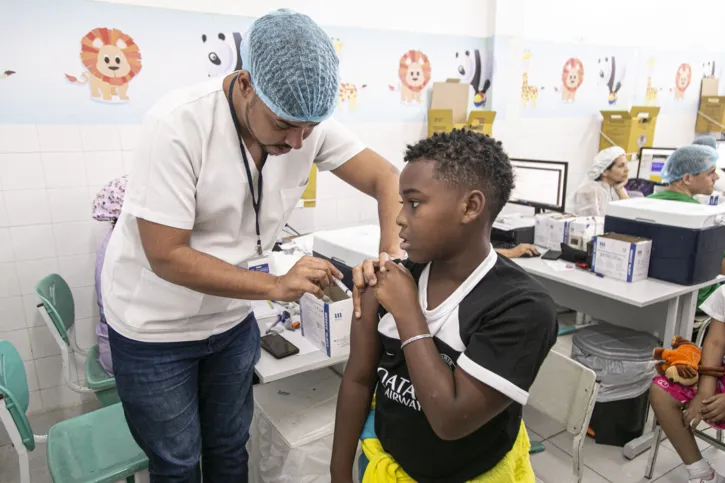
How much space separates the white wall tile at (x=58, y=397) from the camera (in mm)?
2879

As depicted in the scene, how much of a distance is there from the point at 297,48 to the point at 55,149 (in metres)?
2.19

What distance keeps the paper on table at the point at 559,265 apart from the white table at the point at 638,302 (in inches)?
0.9

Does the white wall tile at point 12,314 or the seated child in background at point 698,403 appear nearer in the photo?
the seated child in background at point 698,403

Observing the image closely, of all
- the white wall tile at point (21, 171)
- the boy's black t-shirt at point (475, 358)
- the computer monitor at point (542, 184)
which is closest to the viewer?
the boy's black t-shirt at point (475, 358)

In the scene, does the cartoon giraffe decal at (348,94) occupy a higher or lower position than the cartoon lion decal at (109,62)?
lower

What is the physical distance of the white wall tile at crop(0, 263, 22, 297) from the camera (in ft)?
8.64

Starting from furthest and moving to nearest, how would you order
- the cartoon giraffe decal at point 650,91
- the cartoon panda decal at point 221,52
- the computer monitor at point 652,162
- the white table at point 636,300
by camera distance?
the cartoon giraffe decal at point 650,91
the computer monitor at point 652,162
the cartoon panda decal at point 221,52
the white table at point 636,300

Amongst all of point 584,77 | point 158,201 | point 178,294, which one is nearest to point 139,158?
point 158,201

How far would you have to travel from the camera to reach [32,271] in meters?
2.70

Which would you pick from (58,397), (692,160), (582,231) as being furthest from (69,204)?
(692,160)

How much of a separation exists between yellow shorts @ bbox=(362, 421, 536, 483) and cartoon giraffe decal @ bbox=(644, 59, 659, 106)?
545cm

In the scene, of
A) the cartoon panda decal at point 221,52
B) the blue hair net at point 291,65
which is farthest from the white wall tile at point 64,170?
the blue hair net at point 291,65

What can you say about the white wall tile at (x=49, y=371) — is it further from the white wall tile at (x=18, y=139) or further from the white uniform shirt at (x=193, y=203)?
the white uniform shirt at (x=193, y=203)

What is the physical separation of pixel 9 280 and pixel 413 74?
2916 mm
